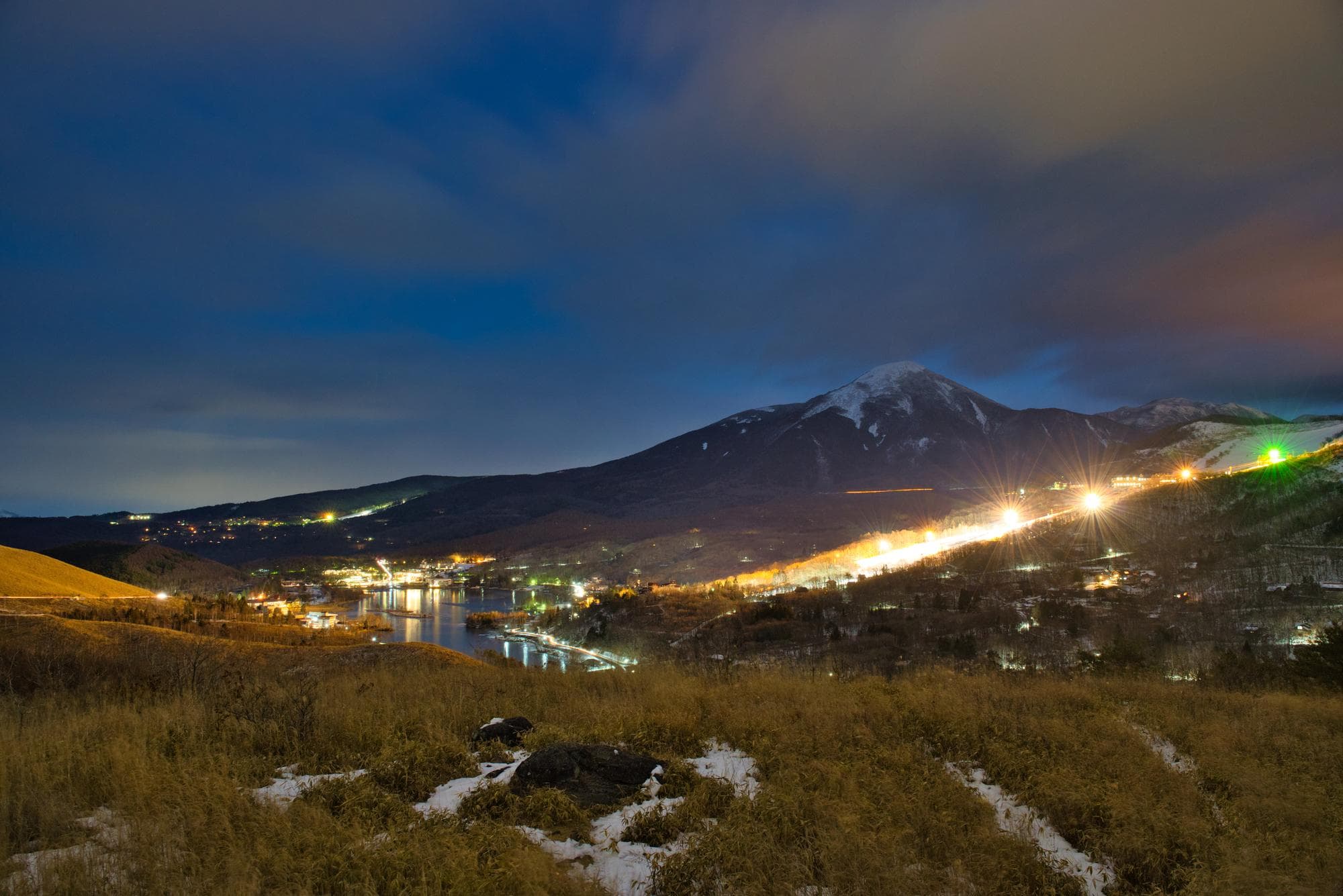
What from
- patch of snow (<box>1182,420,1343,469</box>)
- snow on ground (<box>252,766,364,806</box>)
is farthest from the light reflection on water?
patch of snow (<box>1182,420,1343,469</box>)

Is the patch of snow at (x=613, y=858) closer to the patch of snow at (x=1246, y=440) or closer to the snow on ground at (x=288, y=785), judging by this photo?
the snow on ground at (x=288, y=785)

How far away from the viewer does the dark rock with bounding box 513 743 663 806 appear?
700cm

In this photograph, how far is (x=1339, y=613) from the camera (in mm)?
24422

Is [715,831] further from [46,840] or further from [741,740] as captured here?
[46,840]

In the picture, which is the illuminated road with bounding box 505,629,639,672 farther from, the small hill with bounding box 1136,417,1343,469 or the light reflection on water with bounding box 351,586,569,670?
the small hill with bounding box 1136,417,1343,469

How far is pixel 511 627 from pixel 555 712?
83.8 meters

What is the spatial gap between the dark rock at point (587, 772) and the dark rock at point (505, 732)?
1.71 metres

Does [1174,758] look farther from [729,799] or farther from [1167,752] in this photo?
[729,799]

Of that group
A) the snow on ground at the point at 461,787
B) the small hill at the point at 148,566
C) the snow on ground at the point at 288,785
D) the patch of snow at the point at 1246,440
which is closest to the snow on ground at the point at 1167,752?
the snow on ground at the point at 461,787

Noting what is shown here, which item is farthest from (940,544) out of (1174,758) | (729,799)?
(729,799)

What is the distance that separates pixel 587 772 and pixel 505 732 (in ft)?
8.05

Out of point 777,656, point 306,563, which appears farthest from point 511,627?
point 306,563

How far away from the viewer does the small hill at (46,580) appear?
3030cm

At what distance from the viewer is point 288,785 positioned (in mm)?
7074
